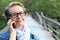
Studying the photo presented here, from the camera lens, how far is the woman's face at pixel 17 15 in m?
2.40

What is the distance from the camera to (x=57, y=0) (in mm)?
21875

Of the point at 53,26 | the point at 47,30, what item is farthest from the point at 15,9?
the point at 47,30

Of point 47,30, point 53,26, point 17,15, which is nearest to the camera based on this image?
point 17,15

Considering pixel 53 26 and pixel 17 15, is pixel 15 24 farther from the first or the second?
pixel 53 26

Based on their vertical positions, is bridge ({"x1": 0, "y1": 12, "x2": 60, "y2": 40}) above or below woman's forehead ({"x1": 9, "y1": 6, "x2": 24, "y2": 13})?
below

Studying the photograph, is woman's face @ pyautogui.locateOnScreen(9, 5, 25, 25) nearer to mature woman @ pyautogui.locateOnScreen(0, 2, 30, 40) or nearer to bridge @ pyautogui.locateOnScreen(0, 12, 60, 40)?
mature woman @ pyautogui.locateOnScreen(0, 2, 30, 40)

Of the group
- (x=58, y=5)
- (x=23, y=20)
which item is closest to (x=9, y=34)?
(x=23, y=20)

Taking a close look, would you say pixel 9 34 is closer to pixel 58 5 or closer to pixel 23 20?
pixel 23 20

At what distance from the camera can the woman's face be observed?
7.87ft

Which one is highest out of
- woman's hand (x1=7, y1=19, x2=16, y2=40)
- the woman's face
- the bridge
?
the woman's face

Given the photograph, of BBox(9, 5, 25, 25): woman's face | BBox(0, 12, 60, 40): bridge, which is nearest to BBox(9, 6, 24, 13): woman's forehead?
BBox(9, 5, 25, 25): woman's face

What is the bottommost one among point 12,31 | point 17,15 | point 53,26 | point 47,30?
point 47,30

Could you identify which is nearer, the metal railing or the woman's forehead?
the woman's forehead

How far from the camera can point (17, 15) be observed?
7.89 ft
